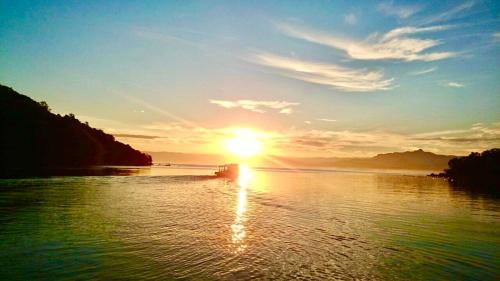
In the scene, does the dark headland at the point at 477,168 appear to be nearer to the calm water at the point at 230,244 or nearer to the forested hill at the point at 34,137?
the calm water at the point at 230,244

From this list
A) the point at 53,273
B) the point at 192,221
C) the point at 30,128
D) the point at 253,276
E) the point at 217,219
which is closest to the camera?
the point at 53,273

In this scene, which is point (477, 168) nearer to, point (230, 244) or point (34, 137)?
point (230, 244)

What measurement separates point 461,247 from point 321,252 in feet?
46.2

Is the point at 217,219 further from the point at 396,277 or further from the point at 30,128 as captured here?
the point at 30,128

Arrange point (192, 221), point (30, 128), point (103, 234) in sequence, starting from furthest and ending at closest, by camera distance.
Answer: point (30, 128)
point (192, 221)
point (103, 234)

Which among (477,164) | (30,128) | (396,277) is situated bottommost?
(396,277)

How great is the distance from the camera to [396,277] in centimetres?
1994

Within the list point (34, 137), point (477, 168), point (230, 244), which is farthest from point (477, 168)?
point (34, 137)

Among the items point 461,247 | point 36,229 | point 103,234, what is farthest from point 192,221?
point 461,247

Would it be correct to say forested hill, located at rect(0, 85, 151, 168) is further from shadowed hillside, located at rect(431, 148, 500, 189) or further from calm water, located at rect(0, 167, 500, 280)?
shadowed hillside, located at rect(431, 148, 500, 189)

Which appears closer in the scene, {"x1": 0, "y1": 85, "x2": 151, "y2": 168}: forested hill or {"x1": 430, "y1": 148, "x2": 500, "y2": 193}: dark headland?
{"x1": 0, "y1": 85, "x2": 151, "y2": 168}: forested hill

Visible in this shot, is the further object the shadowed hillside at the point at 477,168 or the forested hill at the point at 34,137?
the shadowed hillside at the point at 477,168

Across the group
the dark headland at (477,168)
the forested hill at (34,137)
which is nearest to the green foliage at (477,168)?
the dark headland at (477,168)

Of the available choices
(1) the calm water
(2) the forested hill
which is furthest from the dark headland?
(2) the forested hill
